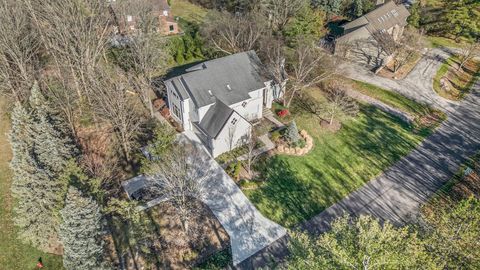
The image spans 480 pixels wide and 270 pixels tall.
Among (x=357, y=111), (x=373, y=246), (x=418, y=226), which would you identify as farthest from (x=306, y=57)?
(x=373, y=246)

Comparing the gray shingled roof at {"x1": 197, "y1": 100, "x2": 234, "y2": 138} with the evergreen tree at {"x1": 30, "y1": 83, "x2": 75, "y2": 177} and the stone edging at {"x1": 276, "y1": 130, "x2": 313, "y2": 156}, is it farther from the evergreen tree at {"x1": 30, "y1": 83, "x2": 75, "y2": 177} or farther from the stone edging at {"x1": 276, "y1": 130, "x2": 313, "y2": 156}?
the evergreen tree at {"x1": 30, "y1": 83, "x2": 75, "y2": 177}

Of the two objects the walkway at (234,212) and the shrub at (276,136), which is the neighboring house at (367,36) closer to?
the shrub at (276,136)

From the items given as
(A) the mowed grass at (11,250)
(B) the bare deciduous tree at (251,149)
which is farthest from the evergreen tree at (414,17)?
(A) the mowed grass at (11,250)

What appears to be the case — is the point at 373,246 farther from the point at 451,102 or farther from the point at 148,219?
the point at 451,102

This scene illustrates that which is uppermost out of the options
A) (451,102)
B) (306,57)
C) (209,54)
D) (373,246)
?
(373,246)

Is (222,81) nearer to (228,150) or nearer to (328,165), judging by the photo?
(228,150)

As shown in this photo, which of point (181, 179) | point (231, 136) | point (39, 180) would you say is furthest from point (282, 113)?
point (39, 180)

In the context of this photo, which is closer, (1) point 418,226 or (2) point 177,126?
(1) point 418,226
